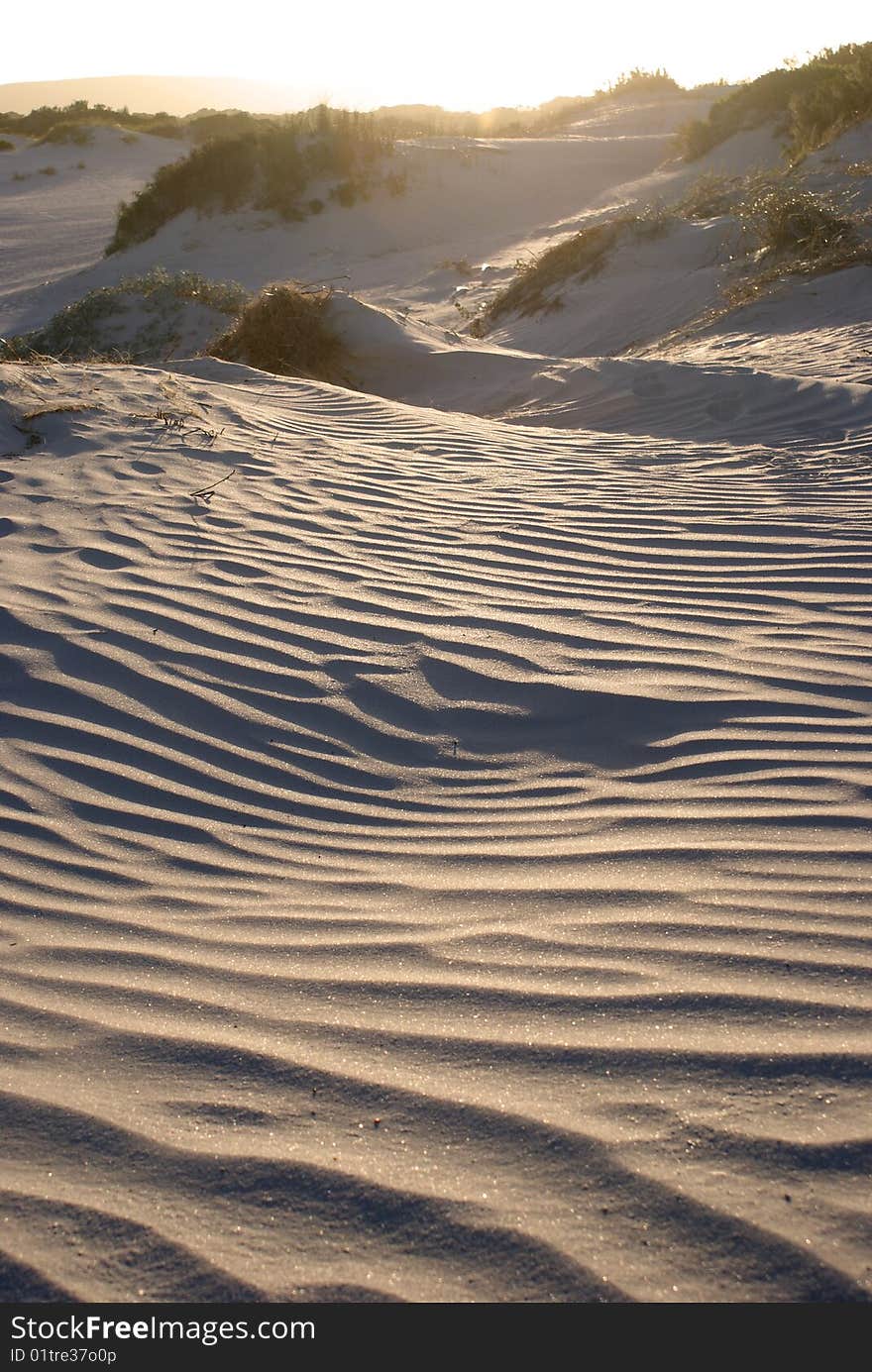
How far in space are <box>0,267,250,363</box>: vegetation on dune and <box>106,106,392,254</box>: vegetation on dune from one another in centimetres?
905

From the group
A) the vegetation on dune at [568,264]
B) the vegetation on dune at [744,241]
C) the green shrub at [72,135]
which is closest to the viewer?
the vegetation on dune at [744,241]

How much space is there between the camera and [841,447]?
5.88 m

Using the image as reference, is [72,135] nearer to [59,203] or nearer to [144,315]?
[59,203]

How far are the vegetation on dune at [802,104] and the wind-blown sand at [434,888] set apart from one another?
1284 cm

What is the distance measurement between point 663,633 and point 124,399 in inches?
168

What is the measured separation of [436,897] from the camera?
99.2 inches

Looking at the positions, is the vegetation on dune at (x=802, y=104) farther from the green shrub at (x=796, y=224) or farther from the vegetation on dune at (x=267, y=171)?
the vegetation on dune at (x=267, y=171)

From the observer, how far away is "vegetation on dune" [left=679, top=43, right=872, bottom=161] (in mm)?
15312

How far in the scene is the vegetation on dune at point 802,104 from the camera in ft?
50.2

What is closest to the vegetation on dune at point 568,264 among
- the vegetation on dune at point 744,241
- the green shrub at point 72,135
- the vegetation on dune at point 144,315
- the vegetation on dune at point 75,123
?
the vegetation on dune at point 744,241

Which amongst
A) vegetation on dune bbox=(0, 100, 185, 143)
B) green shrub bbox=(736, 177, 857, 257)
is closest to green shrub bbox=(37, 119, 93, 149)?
vegetation on dune bbox=(0, 100, 185, 143)

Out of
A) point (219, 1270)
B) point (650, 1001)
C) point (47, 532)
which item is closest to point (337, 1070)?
point (219, 1270)

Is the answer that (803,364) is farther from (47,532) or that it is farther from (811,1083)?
(811,1083)

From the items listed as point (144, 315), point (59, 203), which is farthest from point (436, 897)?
point (59, 203)
